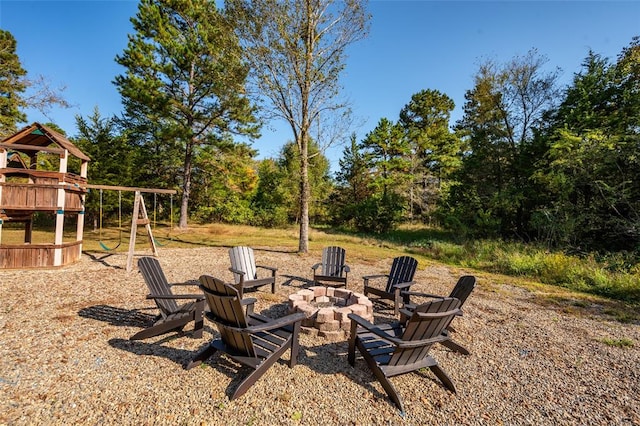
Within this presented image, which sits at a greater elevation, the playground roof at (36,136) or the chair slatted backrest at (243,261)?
the playground roof at (36,136)

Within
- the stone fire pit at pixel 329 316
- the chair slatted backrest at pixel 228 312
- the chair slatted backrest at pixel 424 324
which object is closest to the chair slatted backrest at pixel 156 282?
the chair slatted backrest at pixel 228 312

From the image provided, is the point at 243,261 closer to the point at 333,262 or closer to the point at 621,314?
the point at 333,262

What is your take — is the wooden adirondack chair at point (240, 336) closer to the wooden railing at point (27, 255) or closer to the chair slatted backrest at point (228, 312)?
the chair slatted backrest at point (228, 312)

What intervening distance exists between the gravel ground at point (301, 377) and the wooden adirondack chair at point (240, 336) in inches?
6.3

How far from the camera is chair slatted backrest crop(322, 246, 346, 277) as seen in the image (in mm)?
5980

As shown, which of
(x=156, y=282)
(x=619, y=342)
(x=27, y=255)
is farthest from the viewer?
(x=27, y=255)

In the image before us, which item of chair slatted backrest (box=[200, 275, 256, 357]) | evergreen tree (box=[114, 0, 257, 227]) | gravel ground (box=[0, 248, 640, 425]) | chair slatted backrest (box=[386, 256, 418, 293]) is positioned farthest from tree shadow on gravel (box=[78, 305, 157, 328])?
evergreen tree (box=[114, 0, 257, 227])

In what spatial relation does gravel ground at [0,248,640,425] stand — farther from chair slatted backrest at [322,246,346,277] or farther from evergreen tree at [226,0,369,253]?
evergreen tree at [226,0,369,253]

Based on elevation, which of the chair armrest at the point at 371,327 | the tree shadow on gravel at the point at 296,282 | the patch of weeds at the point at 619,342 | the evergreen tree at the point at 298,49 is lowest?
the tree shadow on gravel at the point at 296,282

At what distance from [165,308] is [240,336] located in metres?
1.56

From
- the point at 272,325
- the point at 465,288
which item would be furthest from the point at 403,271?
the point at 272,325

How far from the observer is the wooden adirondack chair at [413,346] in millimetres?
2484

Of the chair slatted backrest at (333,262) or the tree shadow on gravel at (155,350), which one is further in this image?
the chair slatted backrest at (333,262)

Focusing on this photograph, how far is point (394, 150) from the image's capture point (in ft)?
75.4
